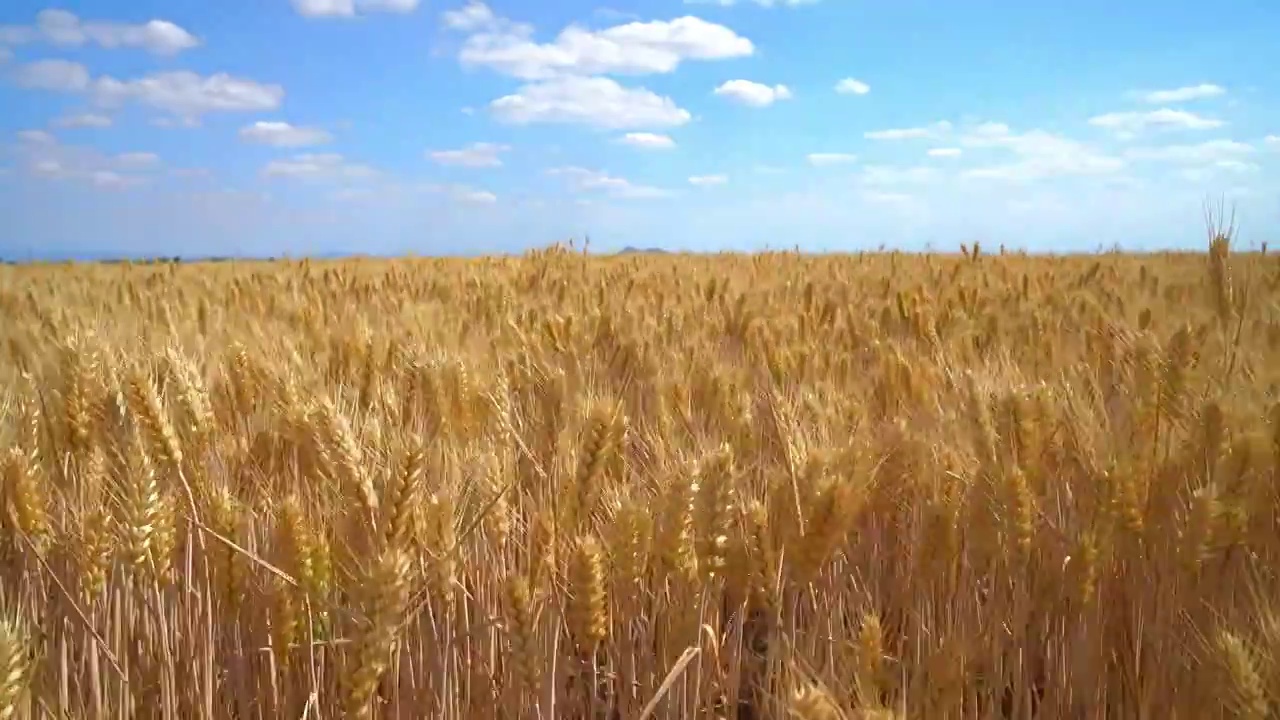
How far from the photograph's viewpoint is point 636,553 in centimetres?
125

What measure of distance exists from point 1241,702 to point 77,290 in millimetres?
6304

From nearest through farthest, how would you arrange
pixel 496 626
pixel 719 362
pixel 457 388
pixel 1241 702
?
pixel 1241 702 → pixel 496 626 → pixel 457 388 → pixel 719 362

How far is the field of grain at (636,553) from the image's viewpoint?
3.80 ft

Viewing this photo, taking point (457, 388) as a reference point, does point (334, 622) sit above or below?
below

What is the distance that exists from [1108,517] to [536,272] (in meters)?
5.36

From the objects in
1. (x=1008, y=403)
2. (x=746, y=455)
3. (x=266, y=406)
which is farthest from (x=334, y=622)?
(x=1008, y=403)

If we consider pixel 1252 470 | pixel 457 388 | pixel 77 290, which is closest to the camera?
pixel 1252 470

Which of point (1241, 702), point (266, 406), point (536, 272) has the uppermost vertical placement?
point (536, 272)

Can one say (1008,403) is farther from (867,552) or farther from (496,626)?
(496,626)

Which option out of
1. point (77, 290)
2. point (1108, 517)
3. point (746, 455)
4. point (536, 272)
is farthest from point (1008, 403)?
point (77, 290)

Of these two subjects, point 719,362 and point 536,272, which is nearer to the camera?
point 719,362

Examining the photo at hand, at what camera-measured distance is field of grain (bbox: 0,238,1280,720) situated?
116 cm

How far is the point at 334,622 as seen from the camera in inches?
57.1

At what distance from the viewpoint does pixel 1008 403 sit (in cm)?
155
